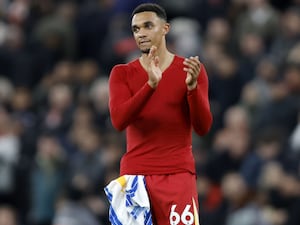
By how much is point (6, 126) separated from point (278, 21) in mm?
4034

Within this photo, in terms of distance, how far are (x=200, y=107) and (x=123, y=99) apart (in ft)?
1.89

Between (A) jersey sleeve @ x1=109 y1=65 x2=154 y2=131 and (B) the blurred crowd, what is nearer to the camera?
(A) jersey sleeve @ x1=109 y1=65 x2=154 y2=131

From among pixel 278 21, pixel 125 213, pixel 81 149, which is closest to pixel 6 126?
pixel 81 149

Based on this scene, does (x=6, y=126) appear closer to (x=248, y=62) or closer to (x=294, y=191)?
(x=248, y=62)

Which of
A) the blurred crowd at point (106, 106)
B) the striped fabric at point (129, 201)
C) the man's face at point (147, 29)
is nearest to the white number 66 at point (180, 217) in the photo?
the striped fabric at point (129, 201)

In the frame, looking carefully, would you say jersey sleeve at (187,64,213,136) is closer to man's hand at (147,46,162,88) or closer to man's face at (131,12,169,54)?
man's hand at (147,46,162,88)

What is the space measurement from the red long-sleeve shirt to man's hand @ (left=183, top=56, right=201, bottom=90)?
238 mm

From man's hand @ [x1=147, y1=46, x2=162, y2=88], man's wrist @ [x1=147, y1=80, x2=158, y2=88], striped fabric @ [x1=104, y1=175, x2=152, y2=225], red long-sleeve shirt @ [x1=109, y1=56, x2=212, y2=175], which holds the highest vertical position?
man's hand @ [x1=147, y1=46, x2=162, y2=88]

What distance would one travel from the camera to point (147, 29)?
33.7ft

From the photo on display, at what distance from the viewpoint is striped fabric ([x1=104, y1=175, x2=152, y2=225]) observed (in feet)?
33.9

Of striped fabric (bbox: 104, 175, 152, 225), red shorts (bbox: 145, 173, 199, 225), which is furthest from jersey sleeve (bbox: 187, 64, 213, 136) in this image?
striped fabric (bbox: 104, 175, 152, 225)

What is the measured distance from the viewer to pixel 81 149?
60.6 ft

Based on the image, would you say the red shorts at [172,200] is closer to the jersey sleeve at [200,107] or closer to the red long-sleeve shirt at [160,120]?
the red long-sleeve shirt at [160,120]

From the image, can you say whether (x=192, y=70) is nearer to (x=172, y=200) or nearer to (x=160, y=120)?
(x=160, y=120)
